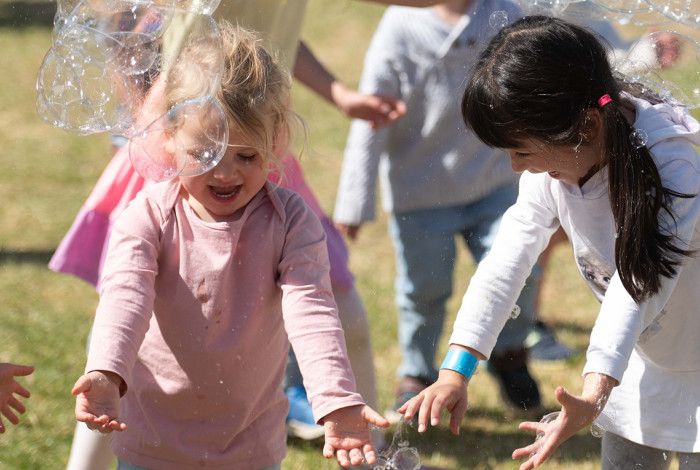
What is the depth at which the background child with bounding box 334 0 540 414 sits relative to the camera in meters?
2.31

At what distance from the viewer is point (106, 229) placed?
8.77 feet

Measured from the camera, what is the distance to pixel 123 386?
6.07 feet

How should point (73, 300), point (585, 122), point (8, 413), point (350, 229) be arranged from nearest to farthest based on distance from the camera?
point (585, 122)
point (8, 413)
point (350, 229)
point (73, 300)

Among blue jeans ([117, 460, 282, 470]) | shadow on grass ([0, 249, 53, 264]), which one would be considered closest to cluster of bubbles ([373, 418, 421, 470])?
blue jeans ([117, 460, 282, 470])

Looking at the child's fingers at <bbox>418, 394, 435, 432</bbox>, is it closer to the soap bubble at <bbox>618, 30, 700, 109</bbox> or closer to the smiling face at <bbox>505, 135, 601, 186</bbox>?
the smiling face at <bbox>505, 135, 601, 186</bbox>

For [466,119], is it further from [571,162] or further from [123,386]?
[123,386]

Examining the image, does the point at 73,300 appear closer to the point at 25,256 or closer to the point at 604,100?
the point at 25,256

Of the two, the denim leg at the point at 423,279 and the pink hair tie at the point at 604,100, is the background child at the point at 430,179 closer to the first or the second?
the denim leg at the point at 423,279

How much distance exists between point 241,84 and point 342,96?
2.91ft

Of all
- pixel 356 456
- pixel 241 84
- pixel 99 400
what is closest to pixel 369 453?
pixel 356 456

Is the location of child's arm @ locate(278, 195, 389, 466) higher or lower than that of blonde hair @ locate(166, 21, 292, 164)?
lower

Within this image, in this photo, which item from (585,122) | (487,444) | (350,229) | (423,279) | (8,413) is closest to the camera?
(585,122)

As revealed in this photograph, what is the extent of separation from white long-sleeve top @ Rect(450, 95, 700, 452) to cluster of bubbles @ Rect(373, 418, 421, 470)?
1.03 ft

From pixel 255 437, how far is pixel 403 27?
1398 mm
